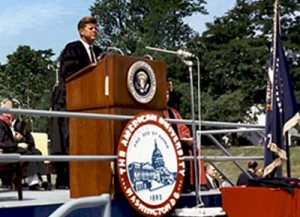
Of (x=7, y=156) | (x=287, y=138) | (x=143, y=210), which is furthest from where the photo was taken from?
(x=287, y=138)

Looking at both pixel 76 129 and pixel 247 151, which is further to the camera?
pixel 247 151

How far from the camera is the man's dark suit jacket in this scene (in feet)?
22.1

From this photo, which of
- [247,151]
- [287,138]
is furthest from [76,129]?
[247,151]

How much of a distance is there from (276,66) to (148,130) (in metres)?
1.89

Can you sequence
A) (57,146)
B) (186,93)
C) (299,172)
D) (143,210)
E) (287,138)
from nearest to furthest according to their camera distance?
(143,210), (57,146), (287,138), (299,172), (186,93)

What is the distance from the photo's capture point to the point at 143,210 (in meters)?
5.85

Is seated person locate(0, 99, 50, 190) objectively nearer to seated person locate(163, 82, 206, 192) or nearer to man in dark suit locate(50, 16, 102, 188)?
man in dark suit locate(50, 16, 102, 188)

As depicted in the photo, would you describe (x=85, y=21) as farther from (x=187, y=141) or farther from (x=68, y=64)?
(x=187, y=141)

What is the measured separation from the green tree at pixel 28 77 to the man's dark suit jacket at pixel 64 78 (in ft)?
166

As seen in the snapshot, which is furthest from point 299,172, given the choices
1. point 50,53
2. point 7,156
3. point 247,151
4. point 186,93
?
point 50,53

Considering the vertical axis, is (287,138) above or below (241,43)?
below

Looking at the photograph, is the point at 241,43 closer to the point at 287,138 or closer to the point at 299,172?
the point at 299,172

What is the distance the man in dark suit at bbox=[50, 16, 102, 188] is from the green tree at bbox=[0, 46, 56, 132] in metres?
50.6

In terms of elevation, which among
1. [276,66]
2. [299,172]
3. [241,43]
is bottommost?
[299,172]
